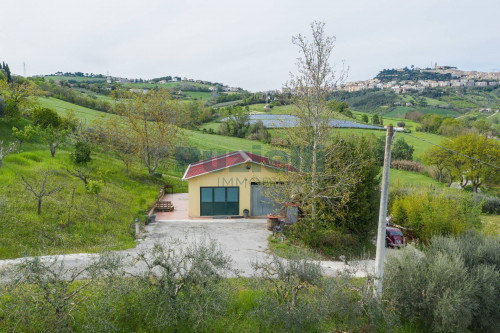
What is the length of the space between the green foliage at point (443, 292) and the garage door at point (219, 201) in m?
Result: 10.9

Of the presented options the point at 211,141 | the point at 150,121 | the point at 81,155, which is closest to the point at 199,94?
the point at 211,141

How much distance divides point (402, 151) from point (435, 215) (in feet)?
116

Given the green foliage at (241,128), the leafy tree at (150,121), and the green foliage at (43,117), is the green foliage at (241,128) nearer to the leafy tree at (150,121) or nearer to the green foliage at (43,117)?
the leafy tree at (150,121)

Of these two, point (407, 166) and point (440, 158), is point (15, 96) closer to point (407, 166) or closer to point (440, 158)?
point (440, 158)

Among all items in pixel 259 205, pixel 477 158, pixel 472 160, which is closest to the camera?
pixel 259 205

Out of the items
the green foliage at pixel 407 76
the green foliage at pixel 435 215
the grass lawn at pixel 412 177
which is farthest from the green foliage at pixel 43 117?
the green foliage at pixel 407 76

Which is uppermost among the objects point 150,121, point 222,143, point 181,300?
point 150,121

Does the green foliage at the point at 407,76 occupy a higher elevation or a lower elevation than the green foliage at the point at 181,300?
higher

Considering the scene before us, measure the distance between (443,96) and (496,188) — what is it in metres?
70.1

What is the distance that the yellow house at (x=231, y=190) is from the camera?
19.0 m

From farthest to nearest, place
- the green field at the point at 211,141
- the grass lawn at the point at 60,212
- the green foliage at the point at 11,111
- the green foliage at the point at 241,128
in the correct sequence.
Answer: the green foliage at the point at 241,128, the green field at the point at 211,141, the green foliage at the point at 11,111, the grass lawn at the point at 60,212

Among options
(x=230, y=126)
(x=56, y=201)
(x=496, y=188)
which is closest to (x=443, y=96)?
(x=496, y=188)

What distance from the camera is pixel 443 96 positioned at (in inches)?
3831

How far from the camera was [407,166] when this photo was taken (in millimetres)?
45188
